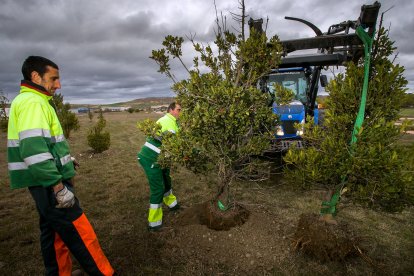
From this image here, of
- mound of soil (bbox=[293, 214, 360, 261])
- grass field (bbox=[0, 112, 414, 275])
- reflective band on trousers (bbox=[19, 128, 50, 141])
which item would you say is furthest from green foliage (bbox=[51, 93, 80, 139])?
mound of soil (bbox=[293, 214, 360, 261])

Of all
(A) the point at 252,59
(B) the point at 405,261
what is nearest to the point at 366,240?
(B) the point at 405,261

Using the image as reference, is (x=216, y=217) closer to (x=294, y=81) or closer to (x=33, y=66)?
(x=33, y=66)

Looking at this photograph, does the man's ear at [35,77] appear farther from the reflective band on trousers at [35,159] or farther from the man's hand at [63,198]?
the man's hand at [63,198]

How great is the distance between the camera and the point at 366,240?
399cm

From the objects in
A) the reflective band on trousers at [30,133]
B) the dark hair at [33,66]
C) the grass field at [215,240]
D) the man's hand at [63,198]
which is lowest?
the grass field at [215,240]

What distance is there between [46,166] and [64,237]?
859 millimetres

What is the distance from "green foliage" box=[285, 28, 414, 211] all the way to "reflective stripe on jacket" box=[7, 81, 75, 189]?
3.02 meters

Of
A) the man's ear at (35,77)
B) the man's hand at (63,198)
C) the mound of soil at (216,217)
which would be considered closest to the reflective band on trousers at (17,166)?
the man's hand at (63,198)

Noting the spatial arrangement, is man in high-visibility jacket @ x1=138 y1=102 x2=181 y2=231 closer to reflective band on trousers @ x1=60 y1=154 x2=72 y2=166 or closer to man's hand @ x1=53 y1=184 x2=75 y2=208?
reflective band on trousers @ x1=60 y1=154 x2=72 y2=166

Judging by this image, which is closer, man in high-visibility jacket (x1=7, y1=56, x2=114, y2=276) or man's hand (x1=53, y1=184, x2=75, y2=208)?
man in high-visibility jacket (x1=7, y1=56, x2=114, y2=276)

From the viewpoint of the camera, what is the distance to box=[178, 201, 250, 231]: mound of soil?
404 centimetres

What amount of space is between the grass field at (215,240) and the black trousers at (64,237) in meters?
0.82

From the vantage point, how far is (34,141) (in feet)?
7.55

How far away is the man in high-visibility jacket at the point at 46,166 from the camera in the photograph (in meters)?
2.32
